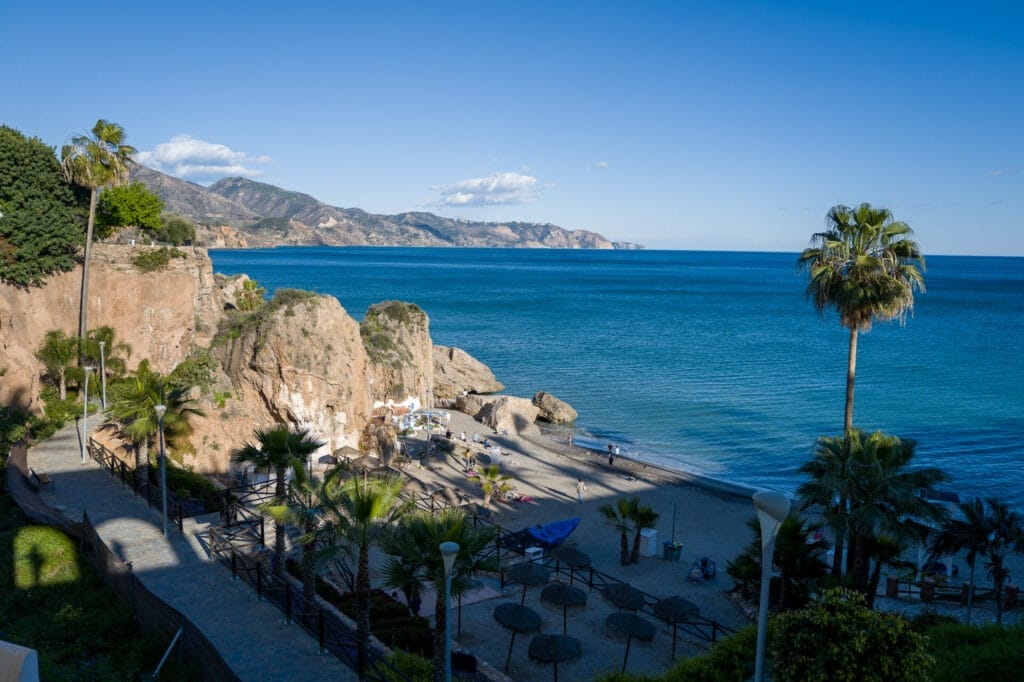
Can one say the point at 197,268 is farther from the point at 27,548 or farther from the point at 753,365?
the point at 753,365

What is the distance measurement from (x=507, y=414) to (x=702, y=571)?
73.7 feet

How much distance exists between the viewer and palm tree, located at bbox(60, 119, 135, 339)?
3012 centimetres

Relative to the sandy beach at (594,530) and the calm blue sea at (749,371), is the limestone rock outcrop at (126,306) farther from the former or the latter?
the calm blue sea at (749,371)

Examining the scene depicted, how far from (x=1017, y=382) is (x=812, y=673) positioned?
60329 mm

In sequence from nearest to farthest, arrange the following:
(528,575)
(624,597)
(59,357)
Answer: (624,597), (528,575), (59,357)

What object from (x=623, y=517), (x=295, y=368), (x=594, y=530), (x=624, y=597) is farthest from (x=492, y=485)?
(x=624, y=597)

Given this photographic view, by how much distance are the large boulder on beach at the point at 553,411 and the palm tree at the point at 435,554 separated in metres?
35.1

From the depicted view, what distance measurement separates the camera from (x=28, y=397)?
85.4 ft

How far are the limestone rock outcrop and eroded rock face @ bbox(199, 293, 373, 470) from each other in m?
2.64

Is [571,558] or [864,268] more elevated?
[864,268]

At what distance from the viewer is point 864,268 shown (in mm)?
19953

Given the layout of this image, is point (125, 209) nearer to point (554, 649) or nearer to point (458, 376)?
point (458, 376)

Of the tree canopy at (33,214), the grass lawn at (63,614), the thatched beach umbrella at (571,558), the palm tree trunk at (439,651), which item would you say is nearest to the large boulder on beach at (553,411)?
the thatched beach umbrella at (571,558)

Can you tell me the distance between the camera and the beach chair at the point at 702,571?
70.1ft
